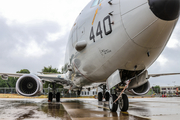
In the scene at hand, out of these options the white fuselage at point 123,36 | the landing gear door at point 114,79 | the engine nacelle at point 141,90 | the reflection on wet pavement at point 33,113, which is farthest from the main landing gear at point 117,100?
the engine nacelle at point 141,90

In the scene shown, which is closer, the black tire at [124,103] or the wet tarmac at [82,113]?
the wet tarmac at [82,113]

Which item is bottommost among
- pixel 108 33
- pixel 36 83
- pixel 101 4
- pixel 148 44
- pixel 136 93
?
pixel 136 93

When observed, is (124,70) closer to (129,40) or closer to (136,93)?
(129,40)

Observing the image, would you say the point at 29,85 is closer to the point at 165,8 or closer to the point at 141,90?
the point at 141,90

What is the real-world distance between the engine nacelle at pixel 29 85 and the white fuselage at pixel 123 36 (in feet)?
15.6

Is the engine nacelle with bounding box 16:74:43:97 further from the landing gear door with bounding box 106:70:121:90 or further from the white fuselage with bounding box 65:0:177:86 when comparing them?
the landing gear door with bounding box 106:70:121:90

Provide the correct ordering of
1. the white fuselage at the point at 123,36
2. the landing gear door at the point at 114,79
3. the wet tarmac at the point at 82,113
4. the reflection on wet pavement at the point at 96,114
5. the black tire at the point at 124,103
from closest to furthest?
1. the white fuselage at the point at 123,36
2. the reflection on wet pavement at the point at 96,114
3. the wet tarmac at the point at 82,113
4. the landing gear door at the point at 114,79
5. the black tire at the point at 124,103

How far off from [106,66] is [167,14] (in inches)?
88.5

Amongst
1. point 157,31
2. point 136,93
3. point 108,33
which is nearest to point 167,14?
point 157,31

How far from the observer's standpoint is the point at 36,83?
9.21 m

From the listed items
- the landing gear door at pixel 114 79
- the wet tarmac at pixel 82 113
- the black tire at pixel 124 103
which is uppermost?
the landing gear door at pixel 114 79

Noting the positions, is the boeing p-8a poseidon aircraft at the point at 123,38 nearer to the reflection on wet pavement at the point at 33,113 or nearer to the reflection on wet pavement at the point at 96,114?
the reflection on wet pavement at the point at 96,114

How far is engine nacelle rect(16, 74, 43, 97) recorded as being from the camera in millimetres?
8982

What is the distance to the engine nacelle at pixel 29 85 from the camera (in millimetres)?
8982
